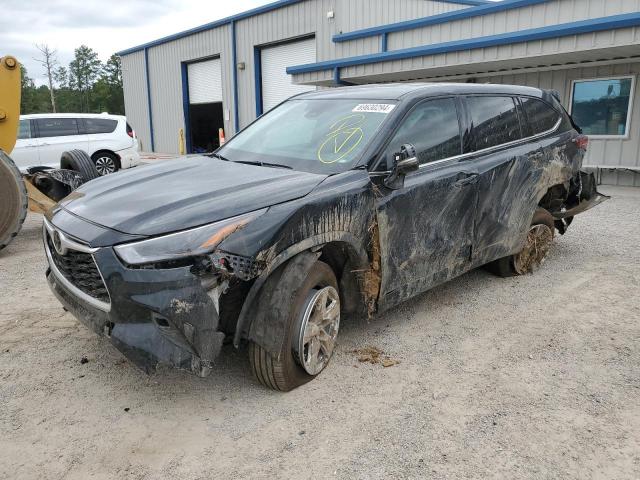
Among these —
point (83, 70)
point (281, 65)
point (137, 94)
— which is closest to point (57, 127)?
point (281, 65)

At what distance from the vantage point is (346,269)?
138 inches

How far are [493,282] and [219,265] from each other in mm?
3463

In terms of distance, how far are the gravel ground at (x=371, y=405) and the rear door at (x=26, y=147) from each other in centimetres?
882

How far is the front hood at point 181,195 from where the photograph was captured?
109 inches

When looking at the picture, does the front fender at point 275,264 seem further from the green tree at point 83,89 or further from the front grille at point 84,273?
the green tree at point 83,89

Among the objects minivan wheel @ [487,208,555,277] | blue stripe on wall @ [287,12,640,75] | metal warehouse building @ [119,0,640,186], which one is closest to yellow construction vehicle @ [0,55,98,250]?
minivan wheel @ [487,208,555,277]

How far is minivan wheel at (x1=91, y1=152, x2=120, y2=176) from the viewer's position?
13.3m

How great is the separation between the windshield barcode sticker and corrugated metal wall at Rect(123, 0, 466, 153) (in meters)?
11.5

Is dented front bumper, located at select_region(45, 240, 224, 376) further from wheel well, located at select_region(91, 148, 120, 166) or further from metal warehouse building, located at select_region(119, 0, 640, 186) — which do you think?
wheel well, located at select_region(91, 148, 120, 166)

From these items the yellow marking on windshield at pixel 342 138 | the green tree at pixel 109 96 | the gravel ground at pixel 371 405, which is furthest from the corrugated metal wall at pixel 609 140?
the green tree at pixel 109 96

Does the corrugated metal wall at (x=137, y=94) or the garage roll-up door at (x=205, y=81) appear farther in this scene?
the corrugated metal wall at (x=137, y=94)

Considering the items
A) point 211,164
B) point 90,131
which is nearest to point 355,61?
point 90,131

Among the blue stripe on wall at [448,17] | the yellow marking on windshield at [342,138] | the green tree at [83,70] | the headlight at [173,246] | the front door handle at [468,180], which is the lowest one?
→ the headlight at [173,246]

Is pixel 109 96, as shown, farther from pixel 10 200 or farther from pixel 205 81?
pixel 10 200
